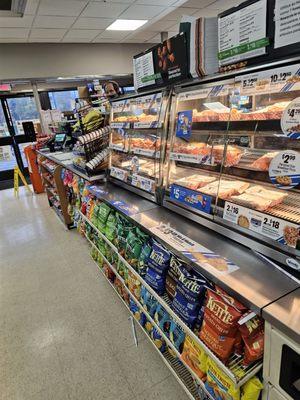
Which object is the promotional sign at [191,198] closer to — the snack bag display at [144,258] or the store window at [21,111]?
the snack bag display at [144,258]

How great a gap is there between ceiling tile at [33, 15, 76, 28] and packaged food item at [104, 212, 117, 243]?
4422mm

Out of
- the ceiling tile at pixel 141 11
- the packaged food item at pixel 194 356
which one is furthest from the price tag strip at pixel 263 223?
the ceiling tile at pixel 141 11

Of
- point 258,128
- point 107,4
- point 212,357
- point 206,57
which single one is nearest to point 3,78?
point 107,4

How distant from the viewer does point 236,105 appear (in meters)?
1.33

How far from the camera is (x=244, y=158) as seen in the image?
4.61 feet

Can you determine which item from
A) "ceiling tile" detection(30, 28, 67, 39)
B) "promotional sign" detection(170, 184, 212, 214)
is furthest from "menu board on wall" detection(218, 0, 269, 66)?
"ceiling tile" detection(30, 28, 67, 39)

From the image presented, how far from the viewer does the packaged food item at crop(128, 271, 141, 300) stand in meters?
1.92

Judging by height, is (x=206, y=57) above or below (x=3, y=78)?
below

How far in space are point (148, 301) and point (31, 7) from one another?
16.0 feet

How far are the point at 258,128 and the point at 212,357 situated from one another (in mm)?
1048

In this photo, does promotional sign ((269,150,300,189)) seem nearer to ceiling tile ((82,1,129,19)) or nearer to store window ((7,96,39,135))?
ceiling tile ((82,1,129,19))

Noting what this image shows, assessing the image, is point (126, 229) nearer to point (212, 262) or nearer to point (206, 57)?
point (212, 262)

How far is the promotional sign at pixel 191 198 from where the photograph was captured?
1412 millimetres

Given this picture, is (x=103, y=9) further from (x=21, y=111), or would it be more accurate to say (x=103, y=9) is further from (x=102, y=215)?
(x=21, y=111)
